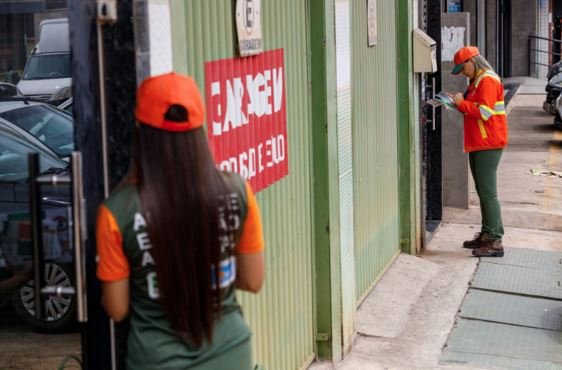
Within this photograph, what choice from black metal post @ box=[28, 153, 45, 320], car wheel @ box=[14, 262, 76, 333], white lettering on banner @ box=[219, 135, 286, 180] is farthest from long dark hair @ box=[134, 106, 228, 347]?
white lettering on banner @ box=[219, 135, 286, 180]

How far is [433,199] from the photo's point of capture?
11516 millimetres

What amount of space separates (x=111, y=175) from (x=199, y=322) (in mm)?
814

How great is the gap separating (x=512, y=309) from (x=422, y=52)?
8.72 ft

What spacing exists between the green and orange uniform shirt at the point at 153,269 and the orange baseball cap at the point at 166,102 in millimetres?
215

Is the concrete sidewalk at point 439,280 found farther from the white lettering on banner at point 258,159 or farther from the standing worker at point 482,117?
the white lettering on banner at point 258,159

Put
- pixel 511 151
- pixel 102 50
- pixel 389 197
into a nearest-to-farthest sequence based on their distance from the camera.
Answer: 1. pixel 102 50
2. pixel 389 197
3. pixel 511 151

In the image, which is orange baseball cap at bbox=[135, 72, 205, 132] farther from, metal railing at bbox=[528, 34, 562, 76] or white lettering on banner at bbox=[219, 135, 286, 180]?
metal railing at bbox=[528, 34, 562, 76]

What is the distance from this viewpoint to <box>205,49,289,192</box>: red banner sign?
4.84m

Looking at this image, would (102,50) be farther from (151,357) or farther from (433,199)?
(433,199)

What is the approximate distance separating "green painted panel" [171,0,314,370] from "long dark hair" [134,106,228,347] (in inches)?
59.7

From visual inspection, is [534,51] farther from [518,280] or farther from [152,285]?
[152,285]

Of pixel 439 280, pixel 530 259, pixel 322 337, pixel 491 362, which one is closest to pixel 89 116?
pixel 322 337

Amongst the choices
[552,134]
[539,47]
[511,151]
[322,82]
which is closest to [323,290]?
[322,82]

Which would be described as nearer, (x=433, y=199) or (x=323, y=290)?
(x=323, y=290)
